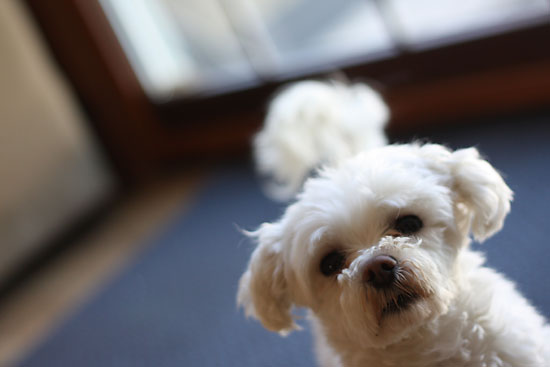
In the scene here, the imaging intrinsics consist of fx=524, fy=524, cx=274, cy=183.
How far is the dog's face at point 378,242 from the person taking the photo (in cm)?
94

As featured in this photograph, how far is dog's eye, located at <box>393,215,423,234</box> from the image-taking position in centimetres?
104

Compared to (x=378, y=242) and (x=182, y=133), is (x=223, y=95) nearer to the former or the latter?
(x=182, y=133)

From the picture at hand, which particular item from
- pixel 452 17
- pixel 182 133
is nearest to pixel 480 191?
pixel 452 17

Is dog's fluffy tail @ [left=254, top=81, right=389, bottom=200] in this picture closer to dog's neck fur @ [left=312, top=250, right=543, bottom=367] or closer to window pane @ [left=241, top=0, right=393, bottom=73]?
dog's neck fur @ [left=312, top=250, right=543, bottom=367]

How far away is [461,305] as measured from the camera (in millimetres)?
1061

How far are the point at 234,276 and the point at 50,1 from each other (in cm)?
192

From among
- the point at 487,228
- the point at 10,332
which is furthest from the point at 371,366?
the point at 10,332

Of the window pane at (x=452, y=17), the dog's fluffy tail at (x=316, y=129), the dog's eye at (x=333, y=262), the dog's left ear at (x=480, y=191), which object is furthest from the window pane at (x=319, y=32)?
the dog's eye at (x=333, y=262)

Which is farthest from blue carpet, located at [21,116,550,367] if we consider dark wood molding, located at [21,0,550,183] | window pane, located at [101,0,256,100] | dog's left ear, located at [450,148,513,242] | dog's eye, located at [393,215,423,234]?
window pane, located at [101,0,256,100]

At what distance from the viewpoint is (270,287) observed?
113 cm

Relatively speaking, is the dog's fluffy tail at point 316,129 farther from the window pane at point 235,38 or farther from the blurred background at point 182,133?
the window pane at point 235,38

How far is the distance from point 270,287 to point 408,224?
0.32m

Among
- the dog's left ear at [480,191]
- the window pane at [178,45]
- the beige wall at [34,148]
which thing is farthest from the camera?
the window pane at [178,45]

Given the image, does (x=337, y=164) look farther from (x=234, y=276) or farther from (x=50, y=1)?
(x=50, y=1)
